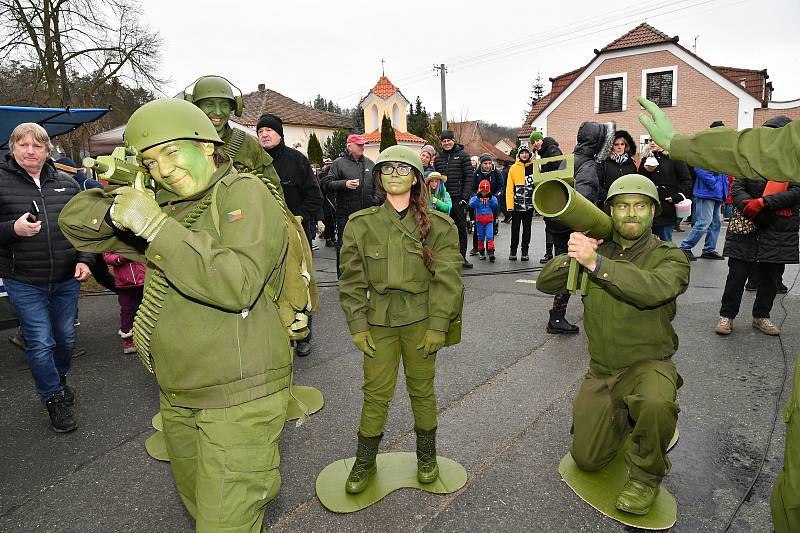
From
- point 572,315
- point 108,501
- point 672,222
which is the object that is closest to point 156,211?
point 108,501

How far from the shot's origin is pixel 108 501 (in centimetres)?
298

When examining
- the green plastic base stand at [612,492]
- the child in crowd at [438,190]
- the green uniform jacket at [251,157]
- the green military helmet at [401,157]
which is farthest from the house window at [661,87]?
the green military helmet at [401,157]

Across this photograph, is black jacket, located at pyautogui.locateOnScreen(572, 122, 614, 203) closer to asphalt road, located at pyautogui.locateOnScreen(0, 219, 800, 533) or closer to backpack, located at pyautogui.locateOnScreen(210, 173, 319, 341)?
asphalt road, located at pyautogui.locateOnScreen(0, 219, 800, 533)

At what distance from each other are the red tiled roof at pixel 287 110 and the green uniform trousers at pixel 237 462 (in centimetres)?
4123

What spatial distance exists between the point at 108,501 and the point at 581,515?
2605 millimetres

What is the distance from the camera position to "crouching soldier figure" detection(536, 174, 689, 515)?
2729 mm

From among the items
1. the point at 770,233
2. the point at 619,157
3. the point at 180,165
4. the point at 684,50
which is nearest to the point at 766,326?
the point at 770,233

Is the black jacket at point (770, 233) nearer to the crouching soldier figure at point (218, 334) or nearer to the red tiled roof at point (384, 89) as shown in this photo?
the crouching soldier figure at point (218, 334)

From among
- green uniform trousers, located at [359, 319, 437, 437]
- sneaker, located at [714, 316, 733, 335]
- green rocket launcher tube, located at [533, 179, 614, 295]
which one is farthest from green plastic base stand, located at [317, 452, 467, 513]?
sneaker, located at [714, 316, 733, 335]

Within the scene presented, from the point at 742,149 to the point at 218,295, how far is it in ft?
5.95

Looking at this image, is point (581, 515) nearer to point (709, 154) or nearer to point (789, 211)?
point (709, 154)

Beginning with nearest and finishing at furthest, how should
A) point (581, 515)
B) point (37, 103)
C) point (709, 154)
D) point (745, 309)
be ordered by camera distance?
point (709, 154)
point (581, 515)
point (745, 309)
point (37, 103)

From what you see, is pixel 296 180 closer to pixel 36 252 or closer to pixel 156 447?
pixel 36 252

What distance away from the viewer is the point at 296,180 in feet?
18.1
